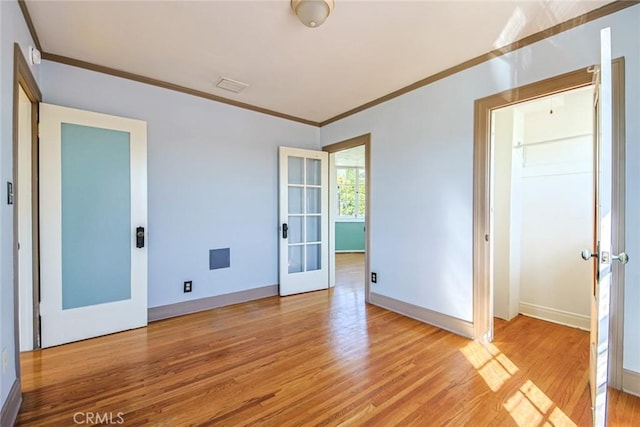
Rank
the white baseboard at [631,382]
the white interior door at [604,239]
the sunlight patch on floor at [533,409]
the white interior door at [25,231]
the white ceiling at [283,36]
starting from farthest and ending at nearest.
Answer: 1. the white interior door at [25,231]
2. the white ceiling at [283,36]
3. the white baseboard at [631,382]
4. the sunlight patch on floor at [533,409]
5. the white interior door at [604,239]

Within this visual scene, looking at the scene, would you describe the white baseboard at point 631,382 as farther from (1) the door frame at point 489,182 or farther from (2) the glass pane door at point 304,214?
(2) the glass pane door at point 304,214

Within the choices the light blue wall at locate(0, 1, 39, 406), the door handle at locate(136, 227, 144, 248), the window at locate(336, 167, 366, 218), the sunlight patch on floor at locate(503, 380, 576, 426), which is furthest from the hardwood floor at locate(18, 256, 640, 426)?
the window at locate(336, 167, 366, 218)

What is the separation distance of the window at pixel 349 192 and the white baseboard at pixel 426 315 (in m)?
4.92

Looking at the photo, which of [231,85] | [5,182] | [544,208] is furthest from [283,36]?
[544,208]

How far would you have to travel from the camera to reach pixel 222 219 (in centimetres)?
348

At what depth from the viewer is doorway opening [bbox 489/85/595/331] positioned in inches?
112

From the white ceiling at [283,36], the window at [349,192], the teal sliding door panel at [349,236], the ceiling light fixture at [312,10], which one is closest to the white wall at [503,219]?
Result: the white ceiling at [283,36]

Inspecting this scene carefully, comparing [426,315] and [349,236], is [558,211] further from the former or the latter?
[349,236]

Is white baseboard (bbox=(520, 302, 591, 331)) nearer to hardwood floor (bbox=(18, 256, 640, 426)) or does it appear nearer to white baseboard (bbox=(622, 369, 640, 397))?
hardwood floor (bbox=(18, 256, 640, 426))

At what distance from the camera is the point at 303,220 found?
418 centimetres

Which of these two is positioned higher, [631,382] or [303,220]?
[303,220]

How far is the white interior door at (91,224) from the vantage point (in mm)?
2408

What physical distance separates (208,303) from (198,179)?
4.86ft

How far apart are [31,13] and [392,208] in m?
3.45
